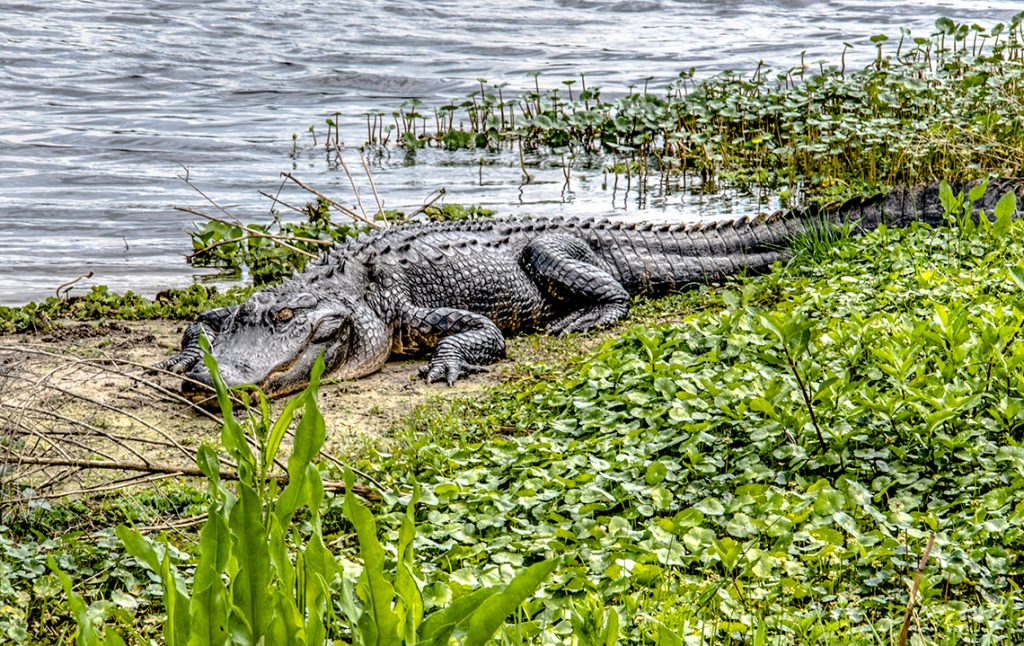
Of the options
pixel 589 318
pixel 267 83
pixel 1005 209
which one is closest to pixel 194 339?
pixel 589 318

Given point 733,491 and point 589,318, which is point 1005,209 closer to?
point 589,318

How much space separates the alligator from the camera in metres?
6.60

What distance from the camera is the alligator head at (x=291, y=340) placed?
6.37 m

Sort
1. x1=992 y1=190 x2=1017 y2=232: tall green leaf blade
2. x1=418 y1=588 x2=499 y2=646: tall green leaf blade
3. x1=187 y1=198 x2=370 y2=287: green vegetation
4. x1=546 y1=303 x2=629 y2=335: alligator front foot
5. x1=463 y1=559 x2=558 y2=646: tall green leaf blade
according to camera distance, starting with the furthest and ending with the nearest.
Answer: x1=187 y1=198 x2=370 y2=287: green vegetation → x1=546 y1=303 x2=629 y2=335: alligator front foot → x1=992 y1=190 x2=1017 y2=232: tall green leaf blade → x1=418 y1=588 x2=499 y2=646: tall green leaf blade → x1=463 y1=559 x2=558 y2=646: tall green leaf blade

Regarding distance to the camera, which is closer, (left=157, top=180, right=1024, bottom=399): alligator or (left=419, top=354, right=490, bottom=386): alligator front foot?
(left=419, top=354, right=490, bottom=386): alligator front foot

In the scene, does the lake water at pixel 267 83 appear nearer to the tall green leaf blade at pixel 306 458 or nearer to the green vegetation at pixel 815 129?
the green vegetation at pixel 815 129

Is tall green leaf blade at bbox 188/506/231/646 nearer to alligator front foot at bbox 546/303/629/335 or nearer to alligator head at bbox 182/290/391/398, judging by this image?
alligator head at bbox 182/290/391/398

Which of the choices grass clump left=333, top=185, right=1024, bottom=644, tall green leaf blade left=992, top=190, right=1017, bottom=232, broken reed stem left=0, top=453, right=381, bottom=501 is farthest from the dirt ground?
tall green leaf blade left=992, top=190, right=1017, bottom=232

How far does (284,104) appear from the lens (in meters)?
16.5

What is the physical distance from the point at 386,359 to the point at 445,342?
0.51 meters

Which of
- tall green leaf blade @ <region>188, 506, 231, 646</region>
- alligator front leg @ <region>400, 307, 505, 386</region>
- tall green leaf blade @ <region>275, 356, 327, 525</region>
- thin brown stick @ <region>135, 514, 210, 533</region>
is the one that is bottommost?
alligator front leg @ <region>400, 307, 505, 386</region>

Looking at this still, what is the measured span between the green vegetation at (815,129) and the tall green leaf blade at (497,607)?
6.60 metres

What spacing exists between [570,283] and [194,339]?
2488mm

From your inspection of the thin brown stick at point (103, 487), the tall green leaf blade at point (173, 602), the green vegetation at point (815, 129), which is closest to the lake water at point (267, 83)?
the green vegetation at point (815, 129)
